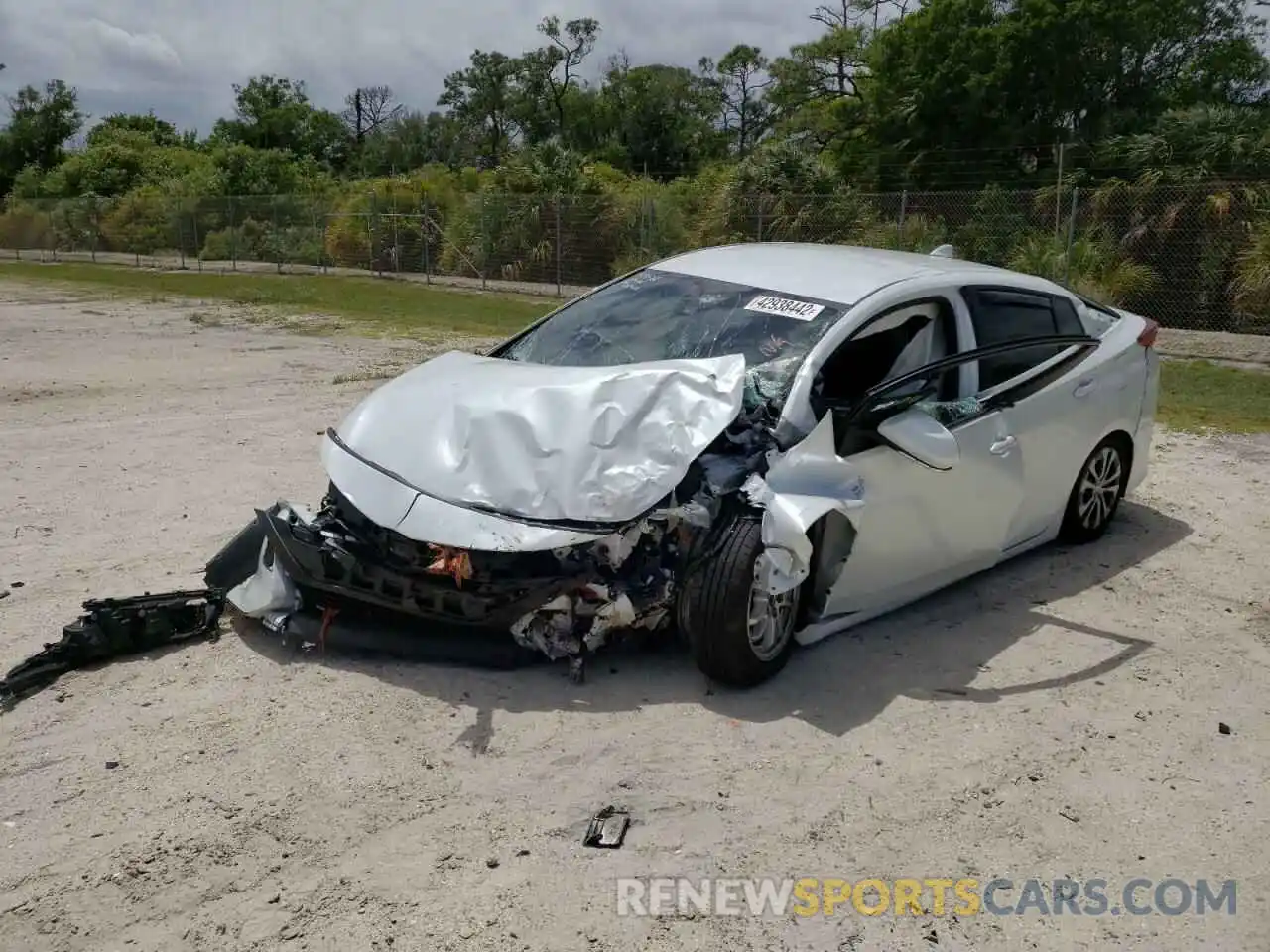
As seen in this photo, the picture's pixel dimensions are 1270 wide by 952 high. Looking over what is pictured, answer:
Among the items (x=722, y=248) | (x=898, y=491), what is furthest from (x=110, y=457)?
(x=898, y=491)

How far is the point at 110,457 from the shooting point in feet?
26.1

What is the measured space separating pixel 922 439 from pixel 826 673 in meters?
1.02

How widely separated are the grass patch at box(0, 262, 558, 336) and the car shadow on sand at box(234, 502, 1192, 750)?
40.8 feet

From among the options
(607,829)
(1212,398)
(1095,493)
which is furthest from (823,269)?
(1212,398)

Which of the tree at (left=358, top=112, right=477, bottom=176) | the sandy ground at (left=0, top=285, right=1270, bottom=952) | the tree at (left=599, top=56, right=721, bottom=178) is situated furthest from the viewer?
the tree at (left=358, top=112, right=477, bottom=176)

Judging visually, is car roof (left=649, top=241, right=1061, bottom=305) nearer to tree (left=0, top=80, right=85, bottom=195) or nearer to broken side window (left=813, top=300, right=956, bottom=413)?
broken side window (left=813, top=300, right=956, bottom=413)

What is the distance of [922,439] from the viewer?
456 cm

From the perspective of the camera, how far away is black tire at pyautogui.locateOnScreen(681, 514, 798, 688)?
416cm

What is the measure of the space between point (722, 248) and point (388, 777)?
3.50 metres

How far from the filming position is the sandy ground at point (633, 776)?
10.3 ft

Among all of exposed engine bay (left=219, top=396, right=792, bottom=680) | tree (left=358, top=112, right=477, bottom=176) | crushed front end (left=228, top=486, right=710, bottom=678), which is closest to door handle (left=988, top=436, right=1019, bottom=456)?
exposed engine bay (left=219, top=396, right=792, bottom=680)

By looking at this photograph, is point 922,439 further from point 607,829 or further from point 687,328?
point 607,829
